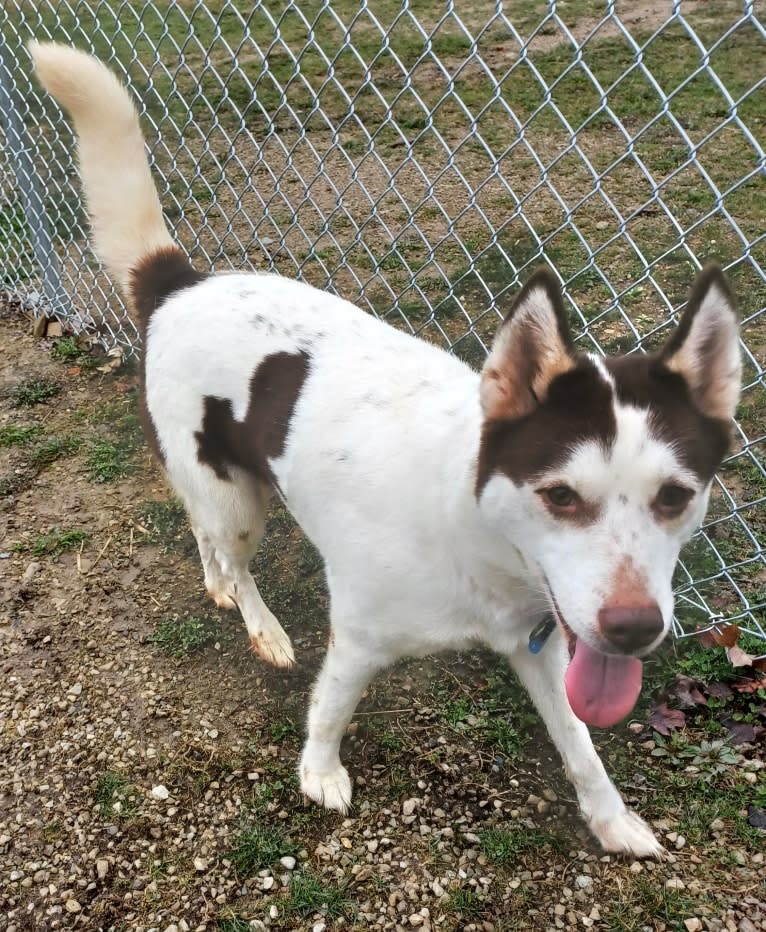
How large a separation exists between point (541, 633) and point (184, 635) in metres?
1.51

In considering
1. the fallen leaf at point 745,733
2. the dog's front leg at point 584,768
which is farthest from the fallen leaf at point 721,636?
the dog's front leg at point 584,768

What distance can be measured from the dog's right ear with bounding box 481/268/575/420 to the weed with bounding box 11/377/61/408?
324 cm

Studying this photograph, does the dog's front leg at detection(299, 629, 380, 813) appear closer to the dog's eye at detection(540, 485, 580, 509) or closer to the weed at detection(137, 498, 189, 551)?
the dog's eye at detection(540, 485, 580, 509)

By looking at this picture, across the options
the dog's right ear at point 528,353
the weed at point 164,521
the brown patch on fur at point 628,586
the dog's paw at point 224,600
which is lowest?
the dog's paw at point 224,600

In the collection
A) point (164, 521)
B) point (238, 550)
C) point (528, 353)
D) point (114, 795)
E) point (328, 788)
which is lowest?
point (328, 788)

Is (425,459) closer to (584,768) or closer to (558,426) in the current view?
(558,426)

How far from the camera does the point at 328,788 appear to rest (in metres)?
2.34

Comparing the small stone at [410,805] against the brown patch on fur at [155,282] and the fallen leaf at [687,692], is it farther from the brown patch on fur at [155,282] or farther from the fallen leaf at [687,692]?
the brown patch on fur at [155,282]

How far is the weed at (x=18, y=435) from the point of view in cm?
386

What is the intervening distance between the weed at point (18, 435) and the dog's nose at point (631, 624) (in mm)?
3309

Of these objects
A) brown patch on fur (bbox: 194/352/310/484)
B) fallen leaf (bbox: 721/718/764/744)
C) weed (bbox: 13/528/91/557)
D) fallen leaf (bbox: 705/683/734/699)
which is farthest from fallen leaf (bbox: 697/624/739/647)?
weed (bbox: 13/528/91/557)

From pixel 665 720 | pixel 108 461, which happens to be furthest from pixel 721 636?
pixel 108 461

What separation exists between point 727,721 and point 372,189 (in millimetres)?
4470

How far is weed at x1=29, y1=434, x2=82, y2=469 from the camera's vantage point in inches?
148
